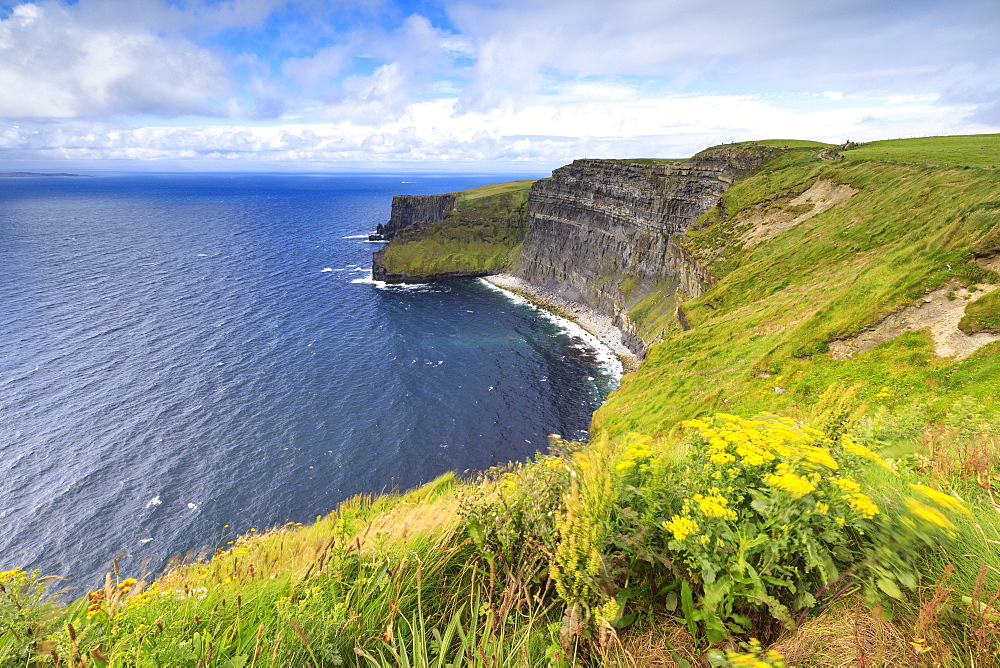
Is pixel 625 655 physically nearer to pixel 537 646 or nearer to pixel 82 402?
pixel 537 646

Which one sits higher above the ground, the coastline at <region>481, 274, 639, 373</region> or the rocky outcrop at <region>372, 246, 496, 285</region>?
the rocky outcrop at <region>372, 246, 496, 285</region>

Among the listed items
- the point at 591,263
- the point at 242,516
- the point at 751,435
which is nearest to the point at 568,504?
the point at 751,435

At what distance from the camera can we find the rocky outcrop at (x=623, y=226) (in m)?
78.1

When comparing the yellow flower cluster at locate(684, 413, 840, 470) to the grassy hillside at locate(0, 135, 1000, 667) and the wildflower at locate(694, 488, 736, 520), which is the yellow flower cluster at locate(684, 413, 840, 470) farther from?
the wildflower at locate(694, 488, 736, 520)

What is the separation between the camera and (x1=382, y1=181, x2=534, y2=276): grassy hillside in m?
127

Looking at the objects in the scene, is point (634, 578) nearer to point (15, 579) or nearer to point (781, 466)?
point (781, 466)

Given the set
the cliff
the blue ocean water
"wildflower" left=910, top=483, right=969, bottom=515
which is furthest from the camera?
the cliff

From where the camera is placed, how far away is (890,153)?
191 ft

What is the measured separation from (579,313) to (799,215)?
158ft

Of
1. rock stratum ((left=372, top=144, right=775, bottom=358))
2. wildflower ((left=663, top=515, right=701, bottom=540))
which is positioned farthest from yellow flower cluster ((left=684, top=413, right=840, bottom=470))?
rock stratum ((left=372, top=144, right=775, bottom=358))

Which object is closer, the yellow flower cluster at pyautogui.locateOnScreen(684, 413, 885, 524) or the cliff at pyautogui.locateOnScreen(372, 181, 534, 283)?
the yellow flower cluster at pyautogui.locateOnScreen(684, 413, 885, 524)

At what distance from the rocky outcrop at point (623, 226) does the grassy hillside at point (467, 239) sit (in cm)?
924

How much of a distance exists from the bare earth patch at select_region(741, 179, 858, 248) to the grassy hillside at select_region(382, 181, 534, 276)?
81.7 m

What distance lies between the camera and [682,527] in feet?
13.4
